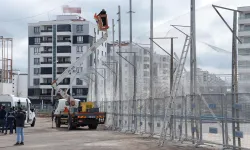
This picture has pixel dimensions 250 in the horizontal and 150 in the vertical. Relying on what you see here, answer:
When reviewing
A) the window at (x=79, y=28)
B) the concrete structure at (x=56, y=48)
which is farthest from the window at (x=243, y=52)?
the window at (x=79, y=28)

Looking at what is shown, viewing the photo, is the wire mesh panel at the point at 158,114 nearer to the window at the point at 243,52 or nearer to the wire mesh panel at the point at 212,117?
the wire mesh panel at the point at 212,117

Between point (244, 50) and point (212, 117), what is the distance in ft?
8.46

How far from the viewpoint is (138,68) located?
98.1ft

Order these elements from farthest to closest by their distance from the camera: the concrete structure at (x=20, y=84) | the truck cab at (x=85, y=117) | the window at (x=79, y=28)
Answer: the concrete structure at (x=20, y=84) → the window at (x=79, y=28) → the truck cab at (x=85, y=117)

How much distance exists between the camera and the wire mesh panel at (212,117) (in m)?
15.4

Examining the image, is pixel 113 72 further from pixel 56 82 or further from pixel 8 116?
pixel 8 116

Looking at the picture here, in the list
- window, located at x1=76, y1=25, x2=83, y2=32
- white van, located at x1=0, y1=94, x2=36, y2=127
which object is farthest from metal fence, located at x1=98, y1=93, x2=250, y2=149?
window, located at x1=76, y1=25, x2=83, y2=32

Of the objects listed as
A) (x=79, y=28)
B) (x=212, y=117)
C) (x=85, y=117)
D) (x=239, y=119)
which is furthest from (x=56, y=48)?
(x=239, y=119)

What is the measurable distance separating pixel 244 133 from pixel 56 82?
2467 centimetres

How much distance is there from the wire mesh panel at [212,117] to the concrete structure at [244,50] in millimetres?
917

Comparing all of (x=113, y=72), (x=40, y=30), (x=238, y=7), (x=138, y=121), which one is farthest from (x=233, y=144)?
(x=40, y=30)

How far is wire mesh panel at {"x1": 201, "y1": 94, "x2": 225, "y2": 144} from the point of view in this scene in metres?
15.4

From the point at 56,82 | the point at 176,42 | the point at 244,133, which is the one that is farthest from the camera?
the point at 56,82

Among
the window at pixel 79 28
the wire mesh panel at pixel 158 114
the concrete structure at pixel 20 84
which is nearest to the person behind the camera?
the wire mesh panel at pixel 158 114
